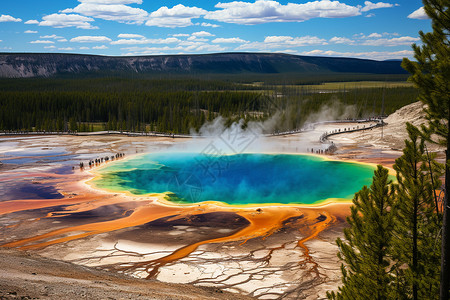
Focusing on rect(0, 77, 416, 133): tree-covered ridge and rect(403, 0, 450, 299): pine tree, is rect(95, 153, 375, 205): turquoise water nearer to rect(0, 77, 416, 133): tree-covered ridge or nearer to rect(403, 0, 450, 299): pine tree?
rect(403, 0, 450, 299): pine tree

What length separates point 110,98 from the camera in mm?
119875

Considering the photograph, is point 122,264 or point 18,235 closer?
point 122,264

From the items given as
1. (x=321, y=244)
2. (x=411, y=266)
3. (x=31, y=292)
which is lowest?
(x=321, y=244)

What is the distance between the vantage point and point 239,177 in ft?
155

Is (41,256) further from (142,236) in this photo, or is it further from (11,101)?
(11,101)

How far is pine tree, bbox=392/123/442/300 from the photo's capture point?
36.1 ft

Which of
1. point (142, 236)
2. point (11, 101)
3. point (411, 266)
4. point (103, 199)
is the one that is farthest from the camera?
point (11, 101)

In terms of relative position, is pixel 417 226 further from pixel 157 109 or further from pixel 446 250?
pixel 157 109

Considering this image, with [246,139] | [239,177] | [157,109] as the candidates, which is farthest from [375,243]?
[157,109]

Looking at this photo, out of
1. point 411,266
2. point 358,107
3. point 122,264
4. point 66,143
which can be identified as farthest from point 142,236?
point 358,107

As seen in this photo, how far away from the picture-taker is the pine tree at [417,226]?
1102cm

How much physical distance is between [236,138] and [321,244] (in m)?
55.0

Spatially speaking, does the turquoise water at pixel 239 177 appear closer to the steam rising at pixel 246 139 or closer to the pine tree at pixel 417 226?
the steam rising at pixel 246 139

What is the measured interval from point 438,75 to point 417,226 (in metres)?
5.28
